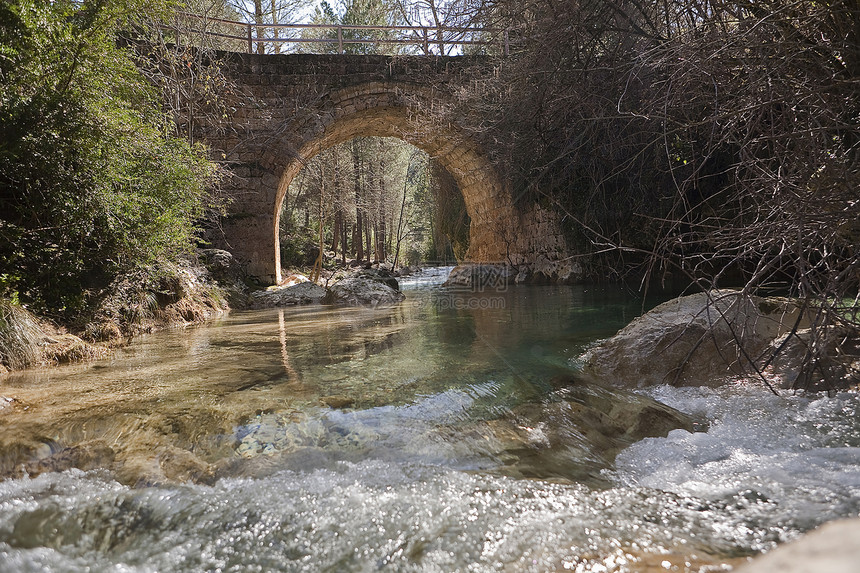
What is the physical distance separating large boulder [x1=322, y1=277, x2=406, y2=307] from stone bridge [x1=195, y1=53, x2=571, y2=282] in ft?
9.40

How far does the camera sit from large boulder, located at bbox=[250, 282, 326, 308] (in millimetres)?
9297

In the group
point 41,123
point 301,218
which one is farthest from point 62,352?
point 301,218

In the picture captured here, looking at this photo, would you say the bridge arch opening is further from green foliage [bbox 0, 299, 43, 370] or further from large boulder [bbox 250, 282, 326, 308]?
green foliage [bbox 0, 299, 43, 370]

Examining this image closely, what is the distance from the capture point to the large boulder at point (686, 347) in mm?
3102

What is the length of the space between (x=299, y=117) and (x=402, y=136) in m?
3.28

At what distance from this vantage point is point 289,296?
952 centimetres

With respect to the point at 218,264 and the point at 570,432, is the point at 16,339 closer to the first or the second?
the point at 570,432

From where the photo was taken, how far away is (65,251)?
4.27 meters

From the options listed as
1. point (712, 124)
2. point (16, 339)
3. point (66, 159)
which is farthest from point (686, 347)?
point (66, 159)

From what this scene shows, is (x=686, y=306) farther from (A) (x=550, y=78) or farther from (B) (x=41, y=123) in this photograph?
(B) (x=41, y=123)

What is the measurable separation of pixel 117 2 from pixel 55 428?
14.3 ft

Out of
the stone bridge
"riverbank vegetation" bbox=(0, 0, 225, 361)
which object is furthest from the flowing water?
the stone bridge

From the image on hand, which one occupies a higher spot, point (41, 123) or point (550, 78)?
point (550, 78)

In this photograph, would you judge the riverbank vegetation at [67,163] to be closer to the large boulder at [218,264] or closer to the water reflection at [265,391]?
the water reflection at [265,391]
